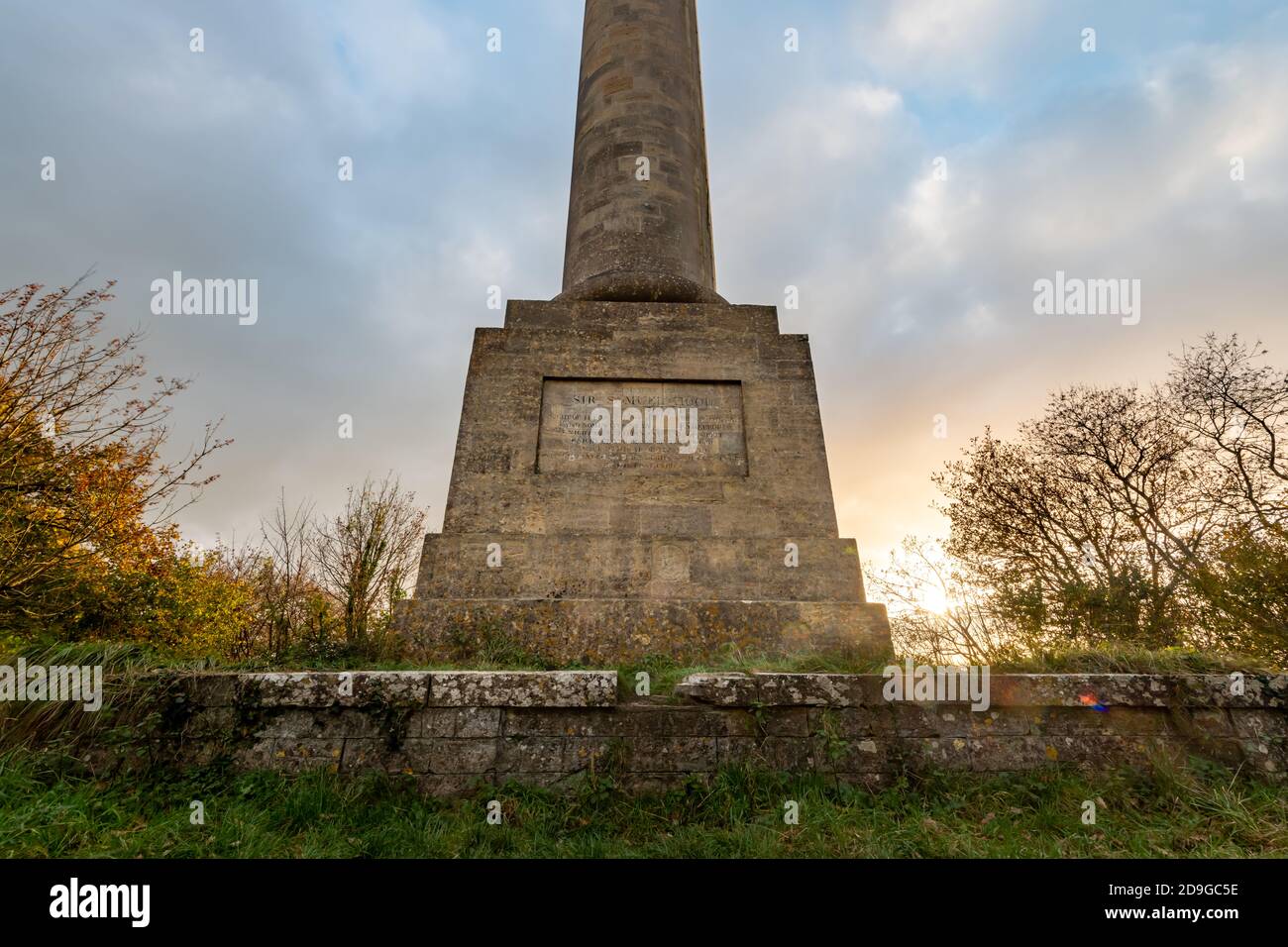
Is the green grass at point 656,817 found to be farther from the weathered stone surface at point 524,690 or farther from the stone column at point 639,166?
the stone column at point 639,166

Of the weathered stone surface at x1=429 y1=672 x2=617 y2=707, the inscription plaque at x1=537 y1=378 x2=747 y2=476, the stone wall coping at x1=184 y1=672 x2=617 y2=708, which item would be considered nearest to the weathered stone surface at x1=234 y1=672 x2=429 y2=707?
the stone wall coping at x1=184 y1=672 x2=617 y2=708

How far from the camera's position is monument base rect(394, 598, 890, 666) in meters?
5.16

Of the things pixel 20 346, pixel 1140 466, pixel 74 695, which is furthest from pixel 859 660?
pixel 1140 466

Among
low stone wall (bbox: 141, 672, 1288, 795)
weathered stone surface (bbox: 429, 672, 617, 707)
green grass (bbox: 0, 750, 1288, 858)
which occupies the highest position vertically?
weathered stone surface (bbox: 429, 672, 617, 707)

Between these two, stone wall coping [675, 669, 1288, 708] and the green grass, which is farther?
stone wall coping [675, 669, 1288, 708]

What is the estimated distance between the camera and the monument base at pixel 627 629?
203 inches

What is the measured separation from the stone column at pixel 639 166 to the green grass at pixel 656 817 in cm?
606

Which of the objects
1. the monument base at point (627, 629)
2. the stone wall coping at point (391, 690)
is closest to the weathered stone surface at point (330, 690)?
the stone wall coping at point (391, 690)

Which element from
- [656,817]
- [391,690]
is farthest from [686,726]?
[391,690]

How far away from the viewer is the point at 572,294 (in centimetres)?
791

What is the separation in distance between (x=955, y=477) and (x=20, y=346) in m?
19.3

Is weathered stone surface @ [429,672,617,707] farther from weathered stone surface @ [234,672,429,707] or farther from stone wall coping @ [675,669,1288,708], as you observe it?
stone wall coping @ [675,669,1288,708]

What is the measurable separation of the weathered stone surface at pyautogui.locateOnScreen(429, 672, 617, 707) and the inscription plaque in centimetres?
312
